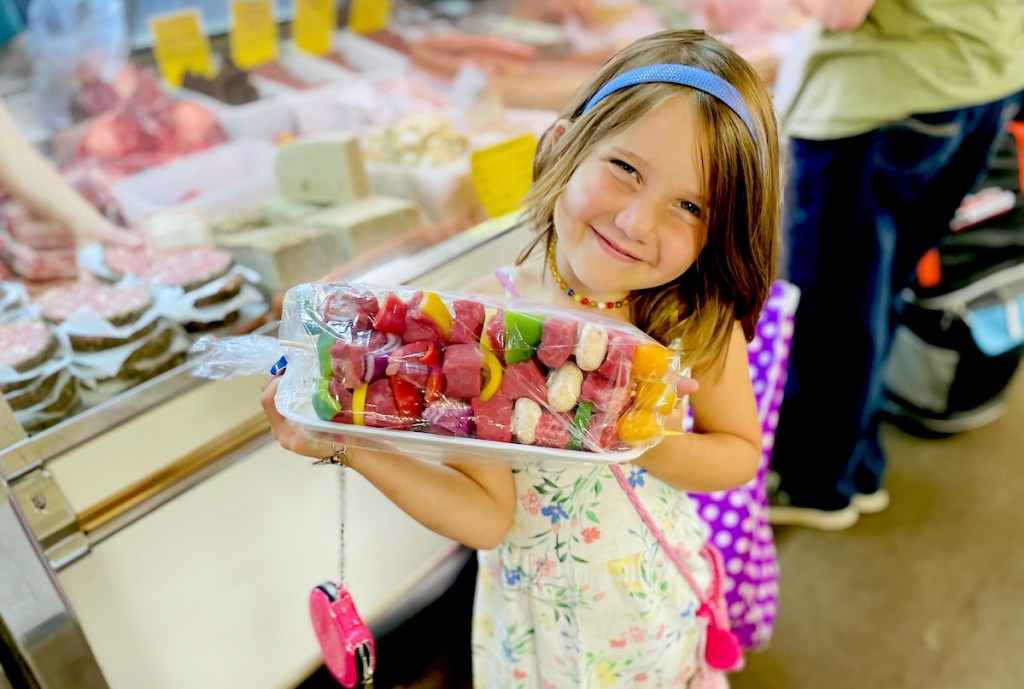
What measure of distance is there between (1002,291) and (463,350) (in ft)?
6.86

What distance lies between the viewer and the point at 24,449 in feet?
3.11

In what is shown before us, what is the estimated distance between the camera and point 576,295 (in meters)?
0.90

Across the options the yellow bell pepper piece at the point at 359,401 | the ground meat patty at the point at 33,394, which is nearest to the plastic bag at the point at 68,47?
the ground meat patty at the point at 33,394

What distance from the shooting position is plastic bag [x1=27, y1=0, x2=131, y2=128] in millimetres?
1584

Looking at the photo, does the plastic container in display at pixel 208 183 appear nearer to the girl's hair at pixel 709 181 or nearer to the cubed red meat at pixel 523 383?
the girl's hair at pixel 709 181

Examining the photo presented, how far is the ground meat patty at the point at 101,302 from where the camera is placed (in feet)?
3.73

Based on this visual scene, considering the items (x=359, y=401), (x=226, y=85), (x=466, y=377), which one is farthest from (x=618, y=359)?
(x=226, y=85)

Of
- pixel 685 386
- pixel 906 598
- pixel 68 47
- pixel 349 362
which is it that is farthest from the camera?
pixel 906 598

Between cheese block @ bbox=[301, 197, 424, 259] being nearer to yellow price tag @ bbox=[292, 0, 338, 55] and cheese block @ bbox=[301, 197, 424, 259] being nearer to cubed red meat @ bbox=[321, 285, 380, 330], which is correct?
cubed red meat @ bbox=[321, 285, 380, 330]

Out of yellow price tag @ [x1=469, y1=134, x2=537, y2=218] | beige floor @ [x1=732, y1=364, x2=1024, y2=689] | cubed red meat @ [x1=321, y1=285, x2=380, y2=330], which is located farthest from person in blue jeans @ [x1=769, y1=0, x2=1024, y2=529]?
cubed red meat @ [x1=321, y1=285, x2=380, y2=330]

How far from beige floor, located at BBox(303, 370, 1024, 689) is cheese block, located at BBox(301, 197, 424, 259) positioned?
85cm

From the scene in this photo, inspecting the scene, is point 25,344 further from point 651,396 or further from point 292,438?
point 651,396

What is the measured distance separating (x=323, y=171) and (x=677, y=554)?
970 millimetres

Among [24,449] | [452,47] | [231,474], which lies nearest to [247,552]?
[231,474]
